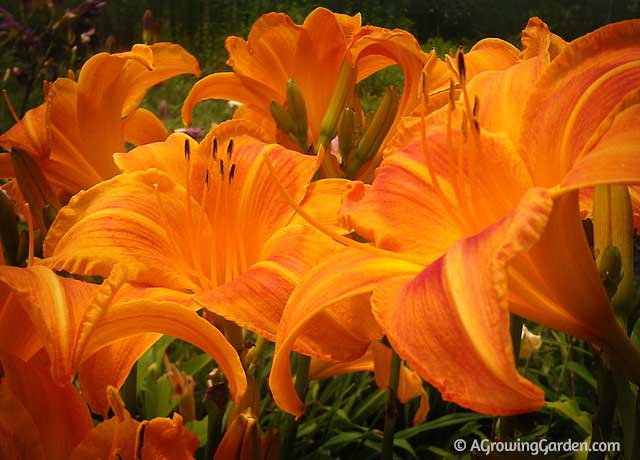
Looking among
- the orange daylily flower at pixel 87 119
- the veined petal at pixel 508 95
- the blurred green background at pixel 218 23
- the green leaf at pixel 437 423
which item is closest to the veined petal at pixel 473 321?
the veined petal at pixel 508 95

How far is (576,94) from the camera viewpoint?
0.36m

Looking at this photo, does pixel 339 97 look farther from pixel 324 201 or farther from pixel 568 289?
pixel 568 289

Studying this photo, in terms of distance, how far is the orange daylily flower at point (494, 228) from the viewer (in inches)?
10.8

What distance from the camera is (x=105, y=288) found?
0.34 meters

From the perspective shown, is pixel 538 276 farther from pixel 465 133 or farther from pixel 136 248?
pixel 136 248

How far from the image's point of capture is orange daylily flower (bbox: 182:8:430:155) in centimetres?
56

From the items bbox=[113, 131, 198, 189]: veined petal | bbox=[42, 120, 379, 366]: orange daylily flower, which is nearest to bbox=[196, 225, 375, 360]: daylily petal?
bbox=[42, 120, 379, 366]: orange daylily flower

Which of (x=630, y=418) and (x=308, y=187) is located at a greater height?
(x=308, y=187)

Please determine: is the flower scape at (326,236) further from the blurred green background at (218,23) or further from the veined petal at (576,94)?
the blurred green background at (218,23)

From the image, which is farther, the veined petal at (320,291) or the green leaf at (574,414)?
the green leaf at (574,414)

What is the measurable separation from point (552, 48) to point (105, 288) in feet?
0.96

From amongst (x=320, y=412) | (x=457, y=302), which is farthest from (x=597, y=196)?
(x=320, y=412)

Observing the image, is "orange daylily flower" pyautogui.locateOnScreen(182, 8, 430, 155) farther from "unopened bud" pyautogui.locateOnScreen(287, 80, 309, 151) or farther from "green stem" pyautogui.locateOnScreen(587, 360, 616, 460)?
"green stem" pyautogui.locateOnScreen(587, 360, 616, 460)

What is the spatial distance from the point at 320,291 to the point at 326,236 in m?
0.10
